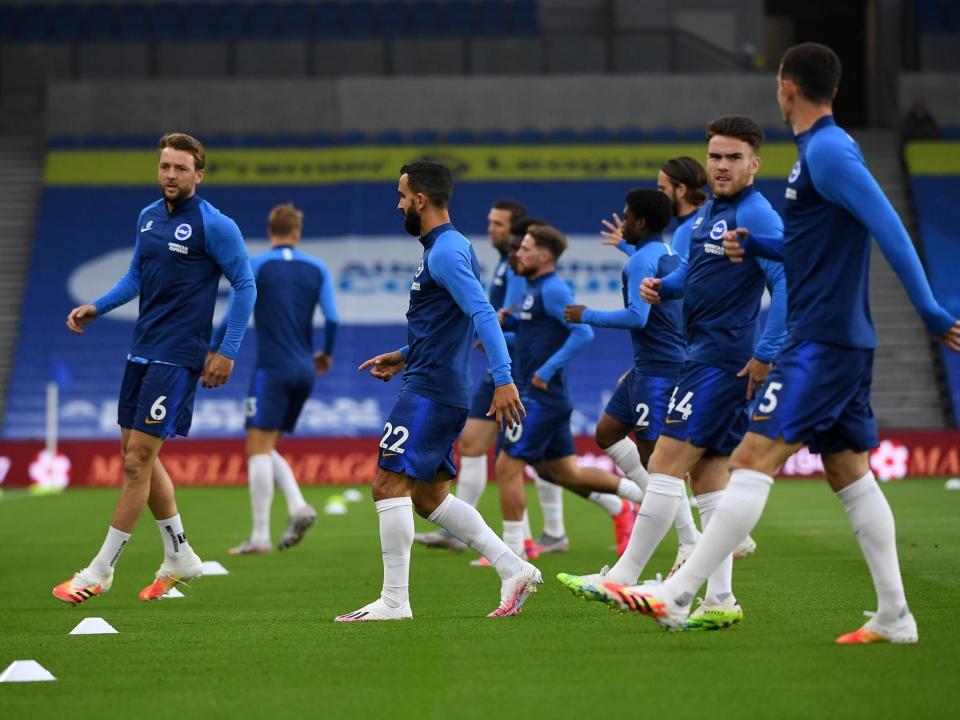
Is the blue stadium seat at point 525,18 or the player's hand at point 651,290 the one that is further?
the blue stadium seat at point 525,18

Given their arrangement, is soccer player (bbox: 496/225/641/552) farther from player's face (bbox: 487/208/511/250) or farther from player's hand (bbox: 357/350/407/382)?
player's hand (bbox: 357/350/407/382)

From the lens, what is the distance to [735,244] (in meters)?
5.82

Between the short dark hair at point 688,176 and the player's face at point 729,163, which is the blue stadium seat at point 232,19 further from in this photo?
the player's face at point 729,163

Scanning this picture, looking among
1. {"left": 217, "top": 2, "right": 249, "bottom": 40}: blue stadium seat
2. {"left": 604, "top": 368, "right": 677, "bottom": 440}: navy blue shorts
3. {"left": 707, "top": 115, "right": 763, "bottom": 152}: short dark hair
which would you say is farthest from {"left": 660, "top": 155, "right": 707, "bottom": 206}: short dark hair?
{"left": 217, "top": 2, "right": 249, "bottom": 40}: blue stadium seat

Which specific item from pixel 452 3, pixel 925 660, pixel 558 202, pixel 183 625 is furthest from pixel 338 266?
Answer: pixel 925 660

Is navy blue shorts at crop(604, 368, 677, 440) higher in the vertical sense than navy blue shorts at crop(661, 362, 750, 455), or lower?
lower

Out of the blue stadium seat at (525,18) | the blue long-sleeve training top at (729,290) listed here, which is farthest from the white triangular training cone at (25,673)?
the blue stadium seat at (525,18)

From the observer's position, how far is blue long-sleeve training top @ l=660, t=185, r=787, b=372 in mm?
6309

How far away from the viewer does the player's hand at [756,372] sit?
6.17 meters

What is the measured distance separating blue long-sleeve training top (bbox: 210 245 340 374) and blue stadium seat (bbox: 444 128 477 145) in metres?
17.1

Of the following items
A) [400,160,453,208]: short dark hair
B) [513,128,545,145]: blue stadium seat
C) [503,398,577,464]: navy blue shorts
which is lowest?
[503,398,577,464]: navy blue shorts

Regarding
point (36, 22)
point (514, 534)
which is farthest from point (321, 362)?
point (36, 22)

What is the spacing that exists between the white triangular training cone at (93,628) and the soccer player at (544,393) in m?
3.60

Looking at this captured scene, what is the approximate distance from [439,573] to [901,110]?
21.9 m
